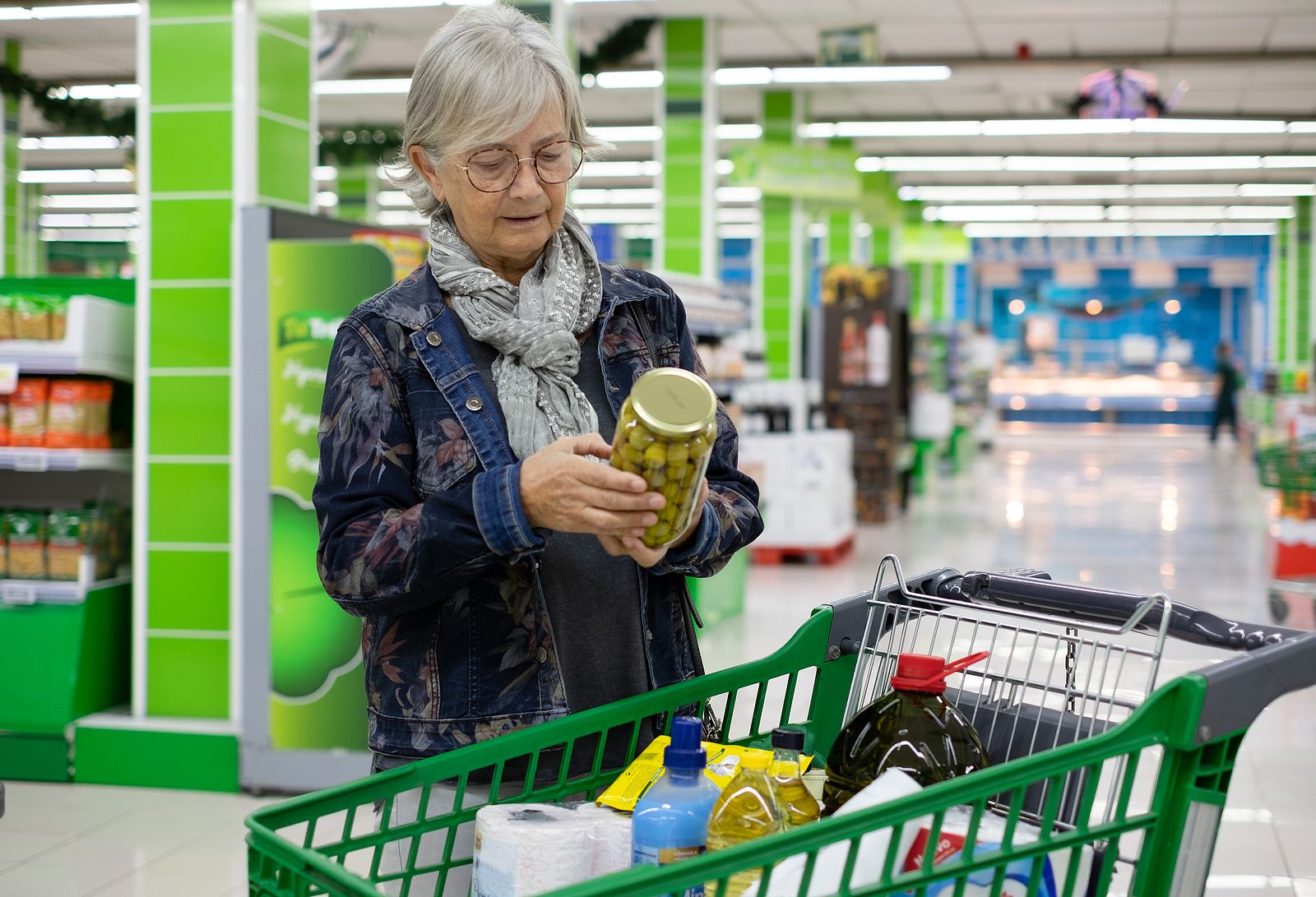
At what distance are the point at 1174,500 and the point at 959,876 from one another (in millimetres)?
13920

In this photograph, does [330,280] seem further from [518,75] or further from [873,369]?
[873,369]

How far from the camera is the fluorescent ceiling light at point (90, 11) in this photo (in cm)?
1013

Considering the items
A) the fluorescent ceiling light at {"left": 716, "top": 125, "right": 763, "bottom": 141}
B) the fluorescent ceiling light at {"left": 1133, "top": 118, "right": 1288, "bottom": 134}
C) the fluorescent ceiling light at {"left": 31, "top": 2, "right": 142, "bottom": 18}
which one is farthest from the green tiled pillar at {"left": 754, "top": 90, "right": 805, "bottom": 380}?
the fluorescent ceiling light at {"left": 31, "top": 2, "right": 142, "bottom": 18}

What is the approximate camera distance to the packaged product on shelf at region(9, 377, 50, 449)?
4520mm

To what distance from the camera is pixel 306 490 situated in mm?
4305

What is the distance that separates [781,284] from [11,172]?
7776 mm

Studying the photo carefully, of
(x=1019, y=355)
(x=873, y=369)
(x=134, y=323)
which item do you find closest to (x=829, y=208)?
(x=873, y=369)

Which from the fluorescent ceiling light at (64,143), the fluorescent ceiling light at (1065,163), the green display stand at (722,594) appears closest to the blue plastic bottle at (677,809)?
the green display stand at (722,594)

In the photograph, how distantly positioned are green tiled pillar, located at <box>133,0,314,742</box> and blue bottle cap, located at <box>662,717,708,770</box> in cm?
349

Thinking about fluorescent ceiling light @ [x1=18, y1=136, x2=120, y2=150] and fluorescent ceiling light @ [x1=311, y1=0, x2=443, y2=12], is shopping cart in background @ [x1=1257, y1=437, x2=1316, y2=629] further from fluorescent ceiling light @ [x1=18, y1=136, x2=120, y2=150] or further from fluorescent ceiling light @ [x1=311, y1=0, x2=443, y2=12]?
fluorescent ceiling light @ [x1=18, y1=136, x2=120, y2=150]

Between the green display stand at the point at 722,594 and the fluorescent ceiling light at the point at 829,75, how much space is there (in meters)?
5.48

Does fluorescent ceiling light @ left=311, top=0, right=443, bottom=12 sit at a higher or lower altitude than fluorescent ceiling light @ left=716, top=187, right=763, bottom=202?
lower

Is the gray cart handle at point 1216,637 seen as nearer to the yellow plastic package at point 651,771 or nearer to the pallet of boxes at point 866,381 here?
the yellow plastic package at point 651,771

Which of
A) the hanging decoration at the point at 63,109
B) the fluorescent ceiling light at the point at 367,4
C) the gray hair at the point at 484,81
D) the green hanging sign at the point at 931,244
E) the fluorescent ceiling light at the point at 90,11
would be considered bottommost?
the gray hair at the point at 484,81
